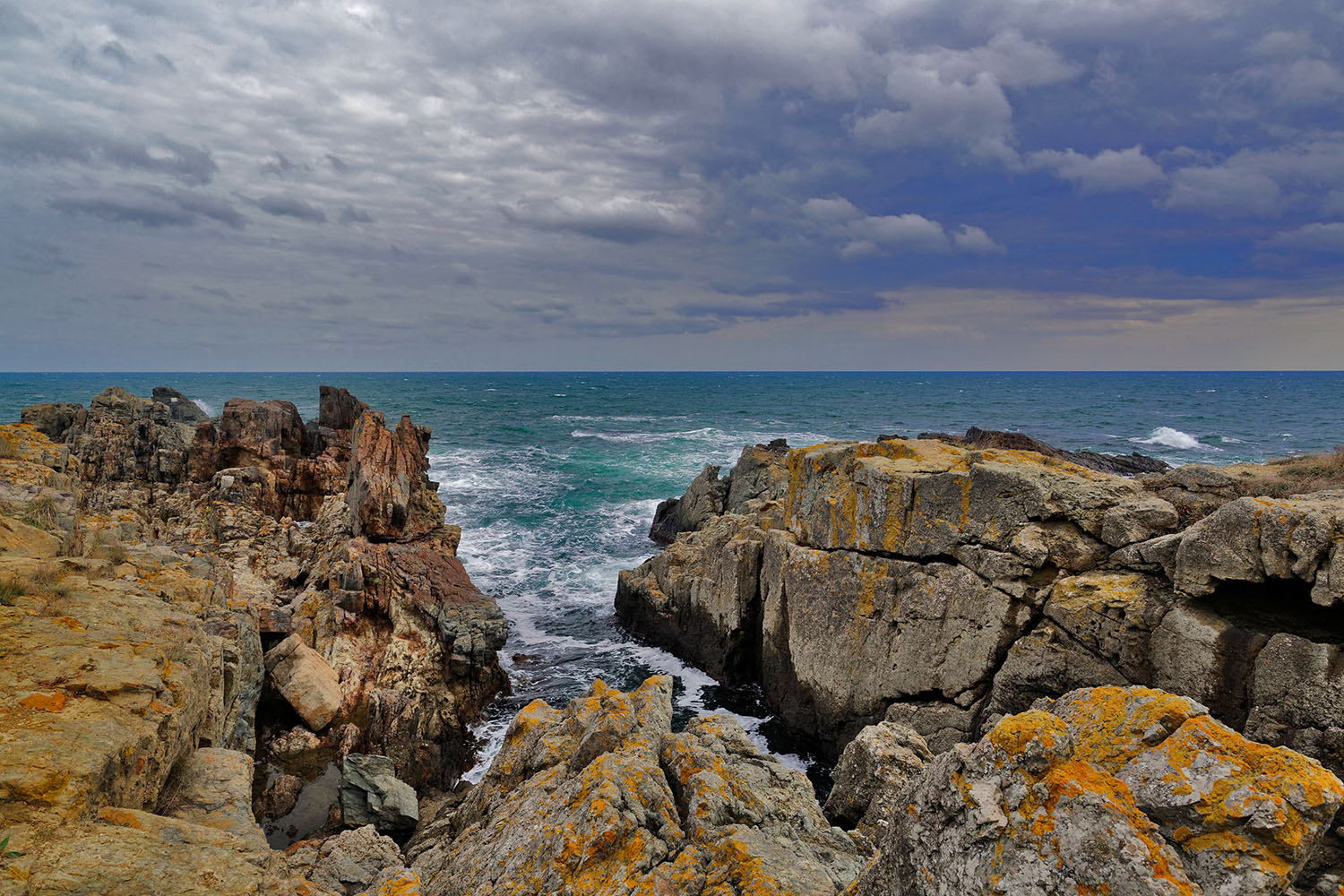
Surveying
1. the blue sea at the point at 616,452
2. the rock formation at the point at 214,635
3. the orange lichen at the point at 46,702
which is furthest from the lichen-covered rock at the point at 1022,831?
the blue sea at the point at 616,452

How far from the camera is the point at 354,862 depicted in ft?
24.8

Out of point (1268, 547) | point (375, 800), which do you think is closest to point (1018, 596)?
point (1268, 547)

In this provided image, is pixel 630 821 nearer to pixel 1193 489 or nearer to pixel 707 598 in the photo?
pixel 1193 489

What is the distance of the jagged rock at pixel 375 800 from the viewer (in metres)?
11.8

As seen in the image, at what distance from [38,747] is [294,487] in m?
24.5

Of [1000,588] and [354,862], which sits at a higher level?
[1000,588]

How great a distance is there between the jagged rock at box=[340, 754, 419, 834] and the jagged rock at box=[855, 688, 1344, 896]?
10.5 meters

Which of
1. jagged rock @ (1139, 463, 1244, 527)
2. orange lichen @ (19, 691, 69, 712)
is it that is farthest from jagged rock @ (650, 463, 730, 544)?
orange lichen @ (19, 691, 69, 712)

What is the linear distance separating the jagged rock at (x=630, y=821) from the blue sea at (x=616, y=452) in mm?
10238

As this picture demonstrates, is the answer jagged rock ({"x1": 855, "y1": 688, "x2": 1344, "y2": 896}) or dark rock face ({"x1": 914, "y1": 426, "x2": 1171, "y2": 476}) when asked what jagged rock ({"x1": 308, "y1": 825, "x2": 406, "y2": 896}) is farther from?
dark rock face ({"x1": 914, "y1": 426, "x2": 1171, "y2": 476})

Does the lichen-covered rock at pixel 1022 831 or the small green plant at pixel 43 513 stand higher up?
the small green plant at pixel 43 513

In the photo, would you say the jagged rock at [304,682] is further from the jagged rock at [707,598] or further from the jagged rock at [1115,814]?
the jagged rock at [1115,814]

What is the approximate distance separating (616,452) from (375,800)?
51.6 m

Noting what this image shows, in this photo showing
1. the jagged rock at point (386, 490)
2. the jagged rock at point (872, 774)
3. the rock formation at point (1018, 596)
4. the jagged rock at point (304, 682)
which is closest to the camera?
the jagged rock at point (872, 774)
